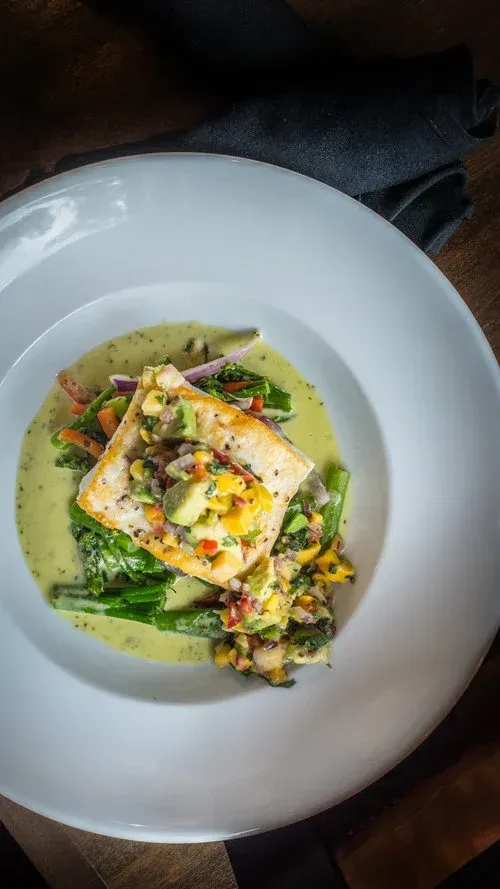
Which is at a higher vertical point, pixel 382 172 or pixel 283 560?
pixel 382 172

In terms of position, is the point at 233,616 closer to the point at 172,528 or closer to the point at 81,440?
the point at 172,528

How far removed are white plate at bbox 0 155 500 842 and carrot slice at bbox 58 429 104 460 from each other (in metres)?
0.29

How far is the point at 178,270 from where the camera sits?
3662 millimetres

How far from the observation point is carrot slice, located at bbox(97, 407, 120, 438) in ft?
12.7

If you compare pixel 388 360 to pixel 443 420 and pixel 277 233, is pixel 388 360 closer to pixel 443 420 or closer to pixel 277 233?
pixel 443 420

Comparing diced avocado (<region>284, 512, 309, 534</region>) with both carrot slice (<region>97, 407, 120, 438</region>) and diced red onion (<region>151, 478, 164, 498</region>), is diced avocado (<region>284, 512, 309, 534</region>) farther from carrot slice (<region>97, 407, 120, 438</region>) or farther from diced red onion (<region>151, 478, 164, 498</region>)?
carrot slice (<region>97, 407, 120, 438</region>)

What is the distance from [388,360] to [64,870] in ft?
11.4

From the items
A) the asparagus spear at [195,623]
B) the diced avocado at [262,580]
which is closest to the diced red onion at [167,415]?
the diced avocado at [262,580]

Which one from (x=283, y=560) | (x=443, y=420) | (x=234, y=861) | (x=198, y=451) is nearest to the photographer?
(x=198, y=451)

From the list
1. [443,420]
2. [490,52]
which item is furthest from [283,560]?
[490,52]

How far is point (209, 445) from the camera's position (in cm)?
358

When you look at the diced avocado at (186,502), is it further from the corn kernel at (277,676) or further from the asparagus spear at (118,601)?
the corn kernel at (277,676)

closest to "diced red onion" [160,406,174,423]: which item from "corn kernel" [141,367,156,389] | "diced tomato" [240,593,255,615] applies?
"corn kernel" [141,367,156,389]

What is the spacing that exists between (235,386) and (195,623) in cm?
142
